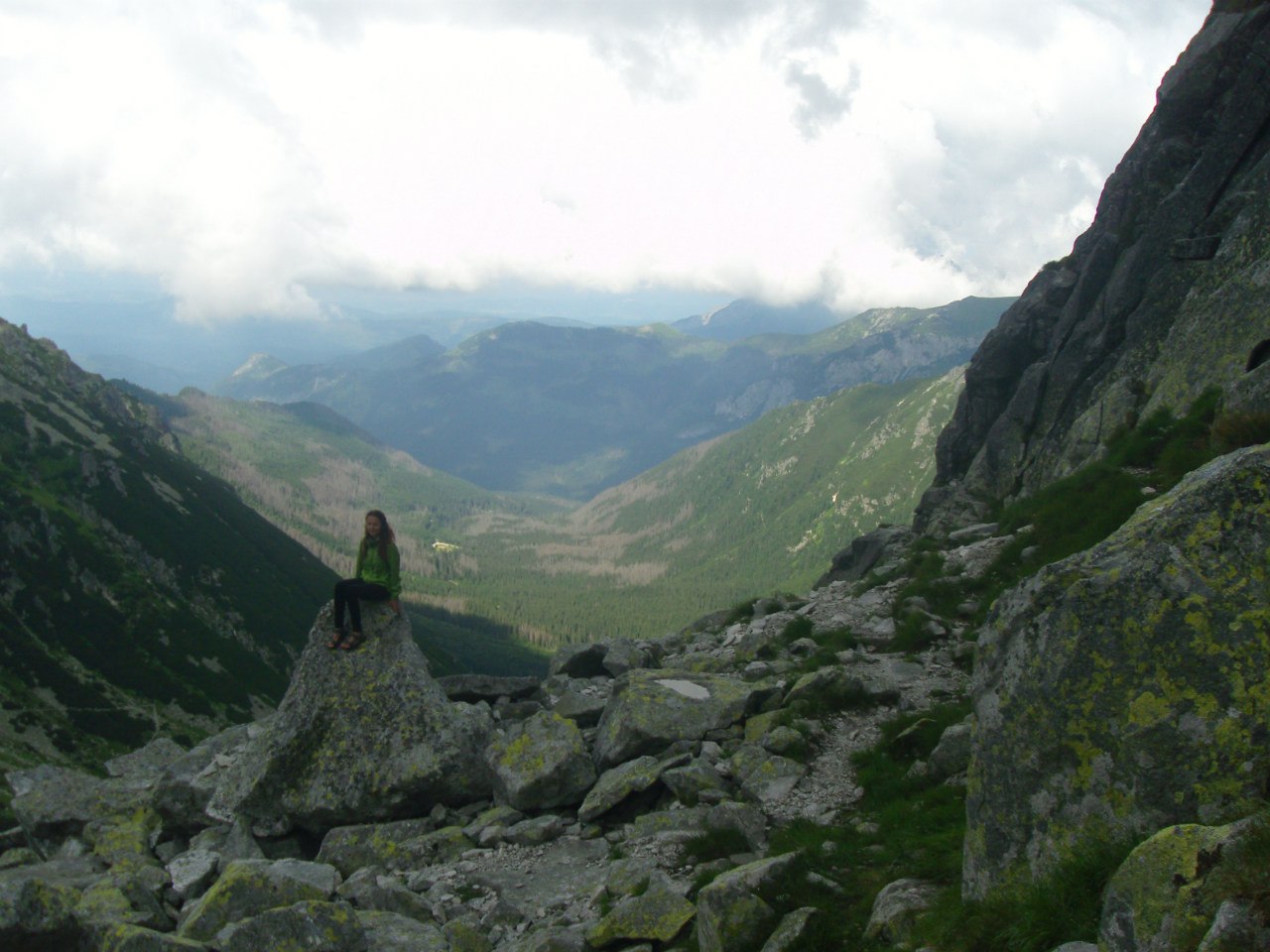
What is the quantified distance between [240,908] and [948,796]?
40.7ft

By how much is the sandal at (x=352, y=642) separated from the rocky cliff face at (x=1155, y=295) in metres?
28.5

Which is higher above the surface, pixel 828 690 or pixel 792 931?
pixel 828 690

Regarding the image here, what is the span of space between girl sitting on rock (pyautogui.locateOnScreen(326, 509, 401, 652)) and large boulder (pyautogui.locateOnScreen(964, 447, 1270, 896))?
1677 centimetres

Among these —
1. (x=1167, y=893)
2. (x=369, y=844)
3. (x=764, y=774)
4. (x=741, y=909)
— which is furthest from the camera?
(x=369, y=844)

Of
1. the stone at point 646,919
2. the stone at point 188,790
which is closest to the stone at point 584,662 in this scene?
the stone at point 188,790

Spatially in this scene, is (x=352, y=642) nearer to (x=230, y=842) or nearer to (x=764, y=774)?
(x=230, y=842)

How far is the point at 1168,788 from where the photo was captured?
7.43 m

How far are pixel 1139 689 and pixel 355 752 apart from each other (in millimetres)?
18108

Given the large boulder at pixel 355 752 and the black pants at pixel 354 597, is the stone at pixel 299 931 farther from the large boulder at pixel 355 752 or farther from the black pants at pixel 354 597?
the black pants at pixel 354 597

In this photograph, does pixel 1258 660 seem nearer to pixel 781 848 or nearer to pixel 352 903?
pixel 781 848

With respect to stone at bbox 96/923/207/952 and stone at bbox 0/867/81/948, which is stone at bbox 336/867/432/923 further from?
stone at bbox 0/867/81/948

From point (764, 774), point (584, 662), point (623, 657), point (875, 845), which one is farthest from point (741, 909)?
point (584, 662)

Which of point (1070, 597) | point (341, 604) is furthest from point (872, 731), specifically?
point (341, 604)

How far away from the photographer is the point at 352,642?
21.6 m
